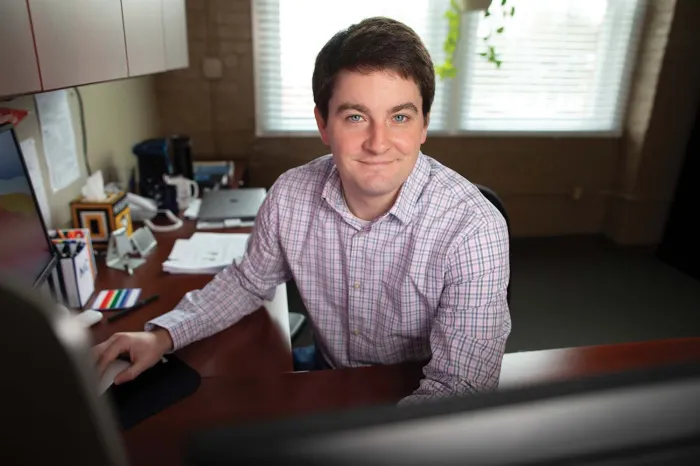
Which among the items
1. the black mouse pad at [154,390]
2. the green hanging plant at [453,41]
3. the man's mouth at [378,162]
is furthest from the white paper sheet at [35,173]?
the green hanging plant at [453,41]

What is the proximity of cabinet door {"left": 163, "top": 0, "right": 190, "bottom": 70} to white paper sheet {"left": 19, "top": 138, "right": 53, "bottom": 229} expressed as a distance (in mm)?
654

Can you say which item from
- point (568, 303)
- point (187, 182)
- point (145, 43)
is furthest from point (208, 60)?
point (568, 303)

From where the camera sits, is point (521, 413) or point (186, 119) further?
A: point (186, 119)

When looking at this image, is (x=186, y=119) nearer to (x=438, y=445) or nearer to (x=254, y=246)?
(x=254, y=246)

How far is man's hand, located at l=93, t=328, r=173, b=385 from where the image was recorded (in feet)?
3.28

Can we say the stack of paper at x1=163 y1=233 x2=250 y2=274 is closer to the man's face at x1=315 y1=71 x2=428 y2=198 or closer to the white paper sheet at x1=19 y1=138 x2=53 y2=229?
the white paper sheet at x1=19 y1=138 x2=53 y2=229

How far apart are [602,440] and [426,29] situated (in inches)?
140

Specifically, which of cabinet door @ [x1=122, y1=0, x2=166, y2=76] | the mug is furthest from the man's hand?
the mug

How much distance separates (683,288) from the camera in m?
3.35

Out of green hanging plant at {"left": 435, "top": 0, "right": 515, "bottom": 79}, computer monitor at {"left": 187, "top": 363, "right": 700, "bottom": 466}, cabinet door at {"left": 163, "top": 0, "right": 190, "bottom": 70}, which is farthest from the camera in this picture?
green hanging plant at {"left": 435, "top": 0, "right": 515, "bottom": 79}

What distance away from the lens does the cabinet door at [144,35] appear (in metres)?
1.50

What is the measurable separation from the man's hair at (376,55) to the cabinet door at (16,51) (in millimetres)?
587

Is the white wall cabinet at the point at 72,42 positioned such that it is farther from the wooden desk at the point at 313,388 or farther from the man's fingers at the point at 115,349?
the wooden desk at the point at 313,388

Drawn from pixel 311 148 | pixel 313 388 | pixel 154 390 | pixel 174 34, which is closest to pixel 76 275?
pixel 154 390
